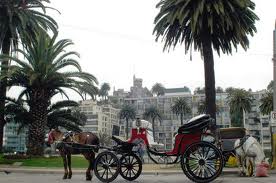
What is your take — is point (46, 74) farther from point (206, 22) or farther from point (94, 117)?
point (94, 117)

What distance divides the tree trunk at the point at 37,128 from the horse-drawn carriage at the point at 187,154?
2227 centimetres

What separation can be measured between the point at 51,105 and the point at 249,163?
2511 centimetres

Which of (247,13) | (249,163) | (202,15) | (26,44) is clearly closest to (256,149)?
(249,163)

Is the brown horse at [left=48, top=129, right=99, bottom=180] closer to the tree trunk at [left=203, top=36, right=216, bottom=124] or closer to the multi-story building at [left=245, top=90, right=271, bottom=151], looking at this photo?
the tree trunk at [left=203, top=36, right=216, bottom=124]

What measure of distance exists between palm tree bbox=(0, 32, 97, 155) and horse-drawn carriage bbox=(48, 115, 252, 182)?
71.1 ft

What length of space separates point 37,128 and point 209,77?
14766 mm

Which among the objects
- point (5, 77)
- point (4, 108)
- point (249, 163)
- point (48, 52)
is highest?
point (48, 52)

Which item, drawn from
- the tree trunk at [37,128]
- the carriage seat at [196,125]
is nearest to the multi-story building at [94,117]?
the tree trunk at [37,128]

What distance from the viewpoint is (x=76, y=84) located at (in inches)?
1394

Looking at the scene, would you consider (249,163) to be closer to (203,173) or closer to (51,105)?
(203,173)

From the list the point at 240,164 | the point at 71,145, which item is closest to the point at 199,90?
the point at 240,164

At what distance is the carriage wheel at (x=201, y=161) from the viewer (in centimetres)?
1202

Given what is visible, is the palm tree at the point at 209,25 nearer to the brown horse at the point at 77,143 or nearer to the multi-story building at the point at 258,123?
the brown horse at the point at 77,143

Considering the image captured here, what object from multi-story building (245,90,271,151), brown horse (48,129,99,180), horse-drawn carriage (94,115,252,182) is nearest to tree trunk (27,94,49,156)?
brown horse (48,129,99,180)
